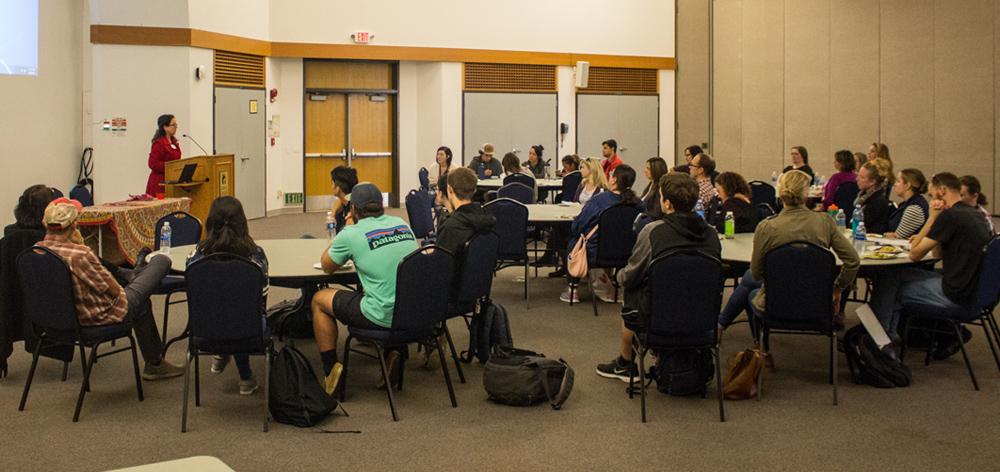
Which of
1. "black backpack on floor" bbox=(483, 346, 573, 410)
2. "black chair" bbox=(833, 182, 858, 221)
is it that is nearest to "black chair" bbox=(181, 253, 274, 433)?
"black backpack on floor" bbox=(483, 346, 573, 410)

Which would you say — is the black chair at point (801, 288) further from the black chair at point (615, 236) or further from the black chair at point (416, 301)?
the black chair at point (615, 236)

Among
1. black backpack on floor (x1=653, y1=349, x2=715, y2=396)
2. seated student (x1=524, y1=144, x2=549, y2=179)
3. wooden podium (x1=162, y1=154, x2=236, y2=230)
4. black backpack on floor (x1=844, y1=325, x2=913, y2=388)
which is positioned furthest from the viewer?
seated student (x1=524, y1=144, x2=549, y2=179)

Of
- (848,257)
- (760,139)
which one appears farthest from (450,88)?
(848,257)

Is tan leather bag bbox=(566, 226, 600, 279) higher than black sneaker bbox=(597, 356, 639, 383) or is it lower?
higher

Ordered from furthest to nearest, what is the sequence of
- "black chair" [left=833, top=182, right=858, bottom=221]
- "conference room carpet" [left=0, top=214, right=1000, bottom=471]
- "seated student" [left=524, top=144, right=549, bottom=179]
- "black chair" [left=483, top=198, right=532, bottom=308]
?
"seated student" [left=524, top=144, right=549, bottom=179]
"black chair" [left=833, top=182, right=858, bottom=221]
"black chair" [left=483, top=198, right=532, bottom=308]
"conference room carpet" [left=0, top=214, right=1000, bottom=471]

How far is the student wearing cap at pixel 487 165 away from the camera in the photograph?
1499 cm

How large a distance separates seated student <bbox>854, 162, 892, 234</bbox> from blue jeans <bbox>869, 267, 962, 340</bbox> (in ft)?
6.41

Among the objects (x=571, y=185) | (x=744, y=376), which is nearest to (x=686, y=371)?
(x=744, y=376)

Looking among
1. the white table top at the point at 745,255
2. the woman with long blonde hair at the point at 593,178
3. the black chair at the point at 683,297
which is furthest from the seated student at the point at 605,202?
the black chair at the point at 683,297

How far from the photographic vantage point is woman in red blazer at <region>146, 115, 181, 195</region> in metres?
12.2

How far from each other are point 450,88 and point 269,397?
1332 centimetres

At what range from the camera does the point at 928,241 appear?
5867 millimetres

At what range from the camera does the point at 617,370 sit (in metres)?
6.15

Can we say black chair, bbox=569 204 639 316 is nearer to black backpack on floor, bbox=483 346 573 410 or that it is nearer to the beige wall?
black backpack on floor, bbox=483 346 573 410
